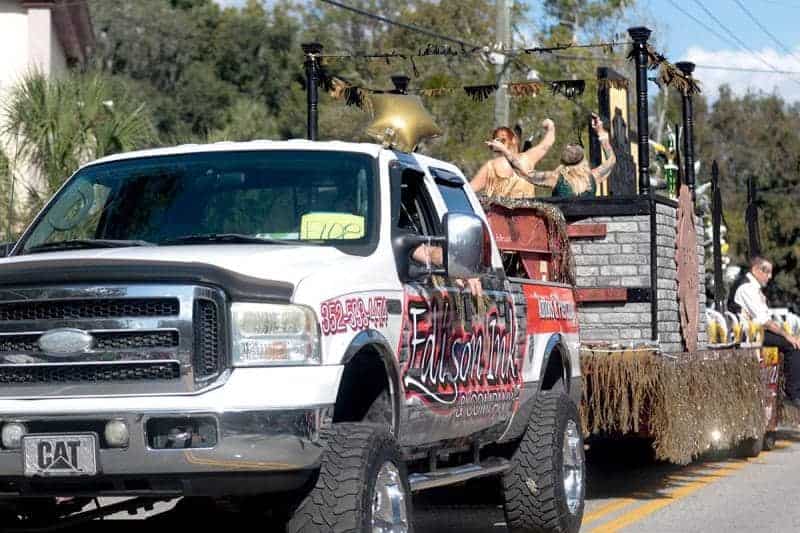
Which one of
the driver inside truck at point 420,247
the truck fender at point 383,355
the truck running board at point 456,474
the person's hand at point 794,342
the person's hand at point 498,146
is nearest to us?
the truck fender at point 383,355

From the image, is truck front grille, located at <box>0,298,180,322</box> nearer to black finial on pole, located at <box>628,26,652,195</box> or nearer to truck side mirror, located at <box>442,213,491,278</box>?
truck side mirror, located at <box>442,213,491,278</box>

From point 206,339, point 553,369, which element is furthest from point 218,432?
point 553,369

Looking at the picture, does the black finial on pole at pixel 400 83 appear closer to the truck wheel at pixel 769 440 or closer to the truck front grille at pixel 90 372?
the truck wheel at pixel 769 440

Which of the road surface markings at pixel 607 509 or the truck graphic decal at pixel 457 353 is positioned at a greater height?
the truck graphic decal at pixel 457 353

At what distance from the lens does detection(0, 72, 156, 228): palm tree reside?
18297mm

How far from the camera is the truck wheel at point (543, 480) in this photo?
8.77m

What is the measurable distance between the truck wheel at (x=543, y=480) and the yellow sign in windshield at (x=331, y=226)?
225cm

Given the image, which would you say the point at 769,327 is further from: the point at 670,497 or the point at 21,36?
the point at 21,36

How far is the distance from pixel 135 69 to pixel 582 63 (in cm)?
1577

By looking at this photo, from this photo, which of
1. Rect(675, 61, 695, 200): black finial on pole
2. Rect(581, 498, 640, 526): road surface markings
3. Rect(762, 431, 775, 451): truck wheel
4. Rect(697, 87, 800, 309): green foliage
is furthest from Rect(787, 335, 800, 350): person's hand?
Rect(697, 87, 800, 309): green foliage

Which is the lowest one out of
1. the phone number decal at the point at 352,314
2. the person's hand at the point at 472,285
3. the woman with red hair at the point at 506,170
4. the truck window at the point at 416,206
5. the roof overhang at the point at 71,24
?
the phone number decal at the point at 352,314

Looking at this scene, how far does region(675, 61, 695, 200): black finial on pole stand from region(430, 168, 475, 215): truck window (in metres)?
6.06

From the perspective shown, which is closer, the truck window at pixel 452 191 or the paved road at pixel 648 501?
the truck window at pixel 452 191

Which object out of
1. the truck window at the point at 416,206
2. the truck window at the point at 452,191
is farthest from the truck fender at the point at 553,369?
the truck window at the point at 416,206
